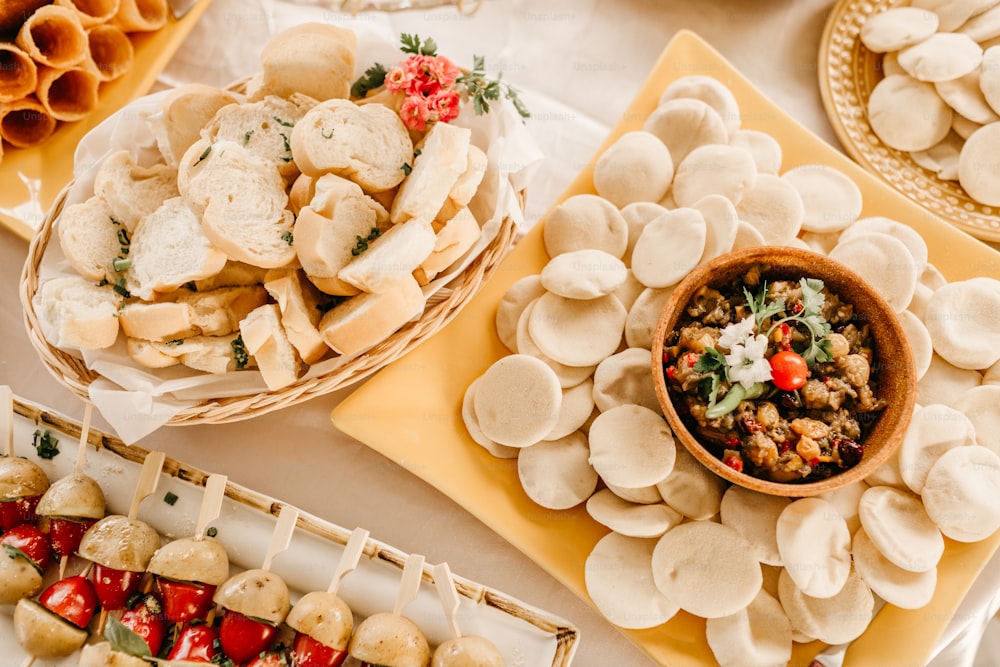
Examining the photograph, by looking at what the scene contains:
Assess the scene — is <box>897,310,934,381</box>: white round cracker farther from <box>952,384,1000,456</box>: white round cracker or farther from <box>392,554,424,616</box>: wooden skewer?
<box>392,554,424,616</box>: wooden skewer

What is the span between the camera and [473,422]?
1614mm

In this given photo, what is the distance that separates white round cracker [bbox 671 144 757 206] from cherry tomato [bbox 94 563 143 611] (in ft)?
4.89

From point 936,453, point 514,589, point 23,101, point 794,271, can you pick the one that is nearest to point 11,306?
point 23,101

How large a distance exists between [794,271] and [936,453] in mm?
475

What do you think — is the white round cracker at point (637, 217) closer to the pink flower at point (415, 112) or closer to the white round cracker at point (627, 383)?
the white round cracker at point (627, 383)

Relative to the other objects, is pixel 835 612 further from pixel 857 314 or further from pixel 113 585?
pixel 113 585

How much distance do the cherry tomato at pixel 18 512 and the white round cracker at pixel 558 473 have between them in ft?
3.56

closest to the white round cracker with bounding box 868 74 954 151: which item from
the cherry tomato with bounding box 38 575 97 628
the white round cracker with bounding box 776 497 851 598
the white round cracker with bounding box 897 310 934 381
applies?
the white round cracker with bounding box 897 310 934 381

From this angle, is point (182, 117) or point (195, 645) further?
point (182, 117)

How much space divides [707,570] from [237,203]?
1247 millimetres

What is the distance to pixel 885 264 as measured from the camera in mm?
1562

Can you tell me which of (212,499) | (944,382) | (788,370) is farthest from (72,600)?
(944,382)

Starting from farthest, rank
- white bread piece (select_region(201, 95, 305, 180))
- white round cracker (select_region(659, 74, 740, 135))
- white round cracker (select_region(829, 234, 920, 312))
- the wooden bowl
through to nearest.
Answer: white round cracker (select_region(659, 74, 740, 135))
white bread piece (select_region(201, 95, 305, 180))
white round cracker (select_region(829, 234, 920, 312))
the wooden bowl

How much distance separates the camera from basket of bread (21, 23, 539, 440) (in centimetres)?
148
